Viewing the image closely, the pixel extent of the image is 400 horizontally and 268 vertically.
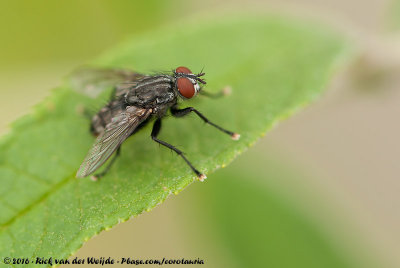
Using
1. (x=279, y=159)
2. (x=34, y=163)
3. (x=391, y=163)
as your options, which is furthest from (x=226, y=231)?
(x=391, y=163)

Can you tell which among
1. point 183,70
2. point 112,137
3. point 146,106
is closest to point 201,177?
point 112,137

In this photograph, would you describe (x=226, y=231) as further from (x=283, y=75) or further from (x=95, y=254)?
(x=283, y=75)

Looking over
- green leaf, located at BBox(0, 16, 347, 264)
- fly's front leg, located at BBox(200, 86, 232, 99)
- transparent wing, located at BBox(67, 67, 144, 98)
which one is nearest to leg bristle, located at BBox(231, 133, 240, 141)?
green leaf, located at BBox(0, 16, 347, 264)

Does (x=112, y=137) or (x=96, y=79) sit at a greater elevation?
(x=96, y=79)

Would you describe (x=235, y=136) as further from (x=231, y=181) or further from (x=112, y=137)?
(x=231, y=181)

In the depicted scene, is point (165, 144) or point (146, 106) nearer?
point (165, 144)

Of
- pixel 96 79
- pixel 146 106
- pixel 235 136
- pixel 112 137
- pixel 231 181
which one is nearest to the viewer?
pixel 235 136
